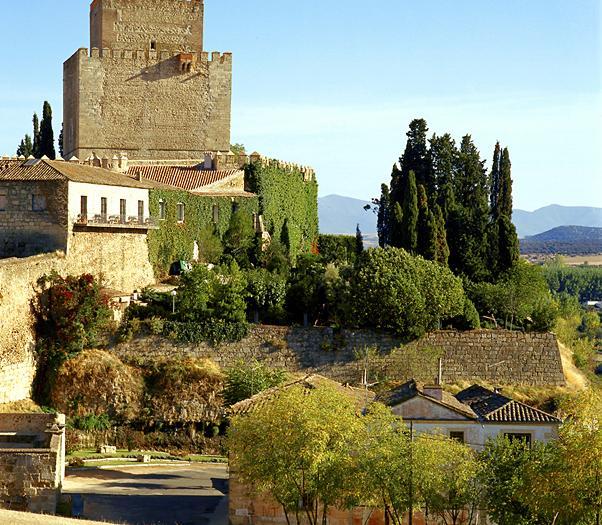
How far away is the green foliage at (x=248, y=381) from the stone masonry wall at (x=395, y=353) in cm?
130

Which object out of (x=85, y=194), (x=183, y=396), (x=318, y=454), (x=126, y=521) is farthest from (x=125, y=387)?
(x=318, y=454)

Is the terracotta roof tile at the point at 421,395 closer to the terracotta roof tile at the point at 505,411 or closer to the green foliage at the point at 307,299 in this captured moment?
the terracotta roof tile at the point at 505,411

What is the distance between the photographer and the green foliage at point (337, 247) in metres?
67.4

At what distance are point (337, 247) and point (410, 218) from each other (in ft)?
36.2

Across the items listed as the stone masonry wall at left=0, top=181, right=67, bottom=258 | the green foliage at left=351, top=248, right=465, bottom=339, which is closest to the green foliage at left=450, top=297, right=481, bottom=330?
the green foliage at left=351, top=248, right=465, bottom=339

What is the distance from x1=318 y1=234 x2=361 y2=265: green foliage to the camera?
67375mm

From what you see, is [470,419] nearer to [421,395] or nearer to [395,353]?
[421,395]

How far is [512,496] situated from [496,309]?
24.4 metres

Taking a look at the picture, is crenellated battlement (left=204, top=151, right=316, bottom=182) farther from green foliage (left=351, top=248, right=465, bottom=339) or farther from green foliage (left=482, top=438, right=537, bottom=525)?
green foliage (left=482, top=438, right=537, bottom=525)

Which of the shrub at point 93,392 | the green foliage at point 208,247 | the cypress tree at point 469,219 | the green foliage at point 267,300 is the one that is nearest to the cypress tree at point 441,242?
the cypress tree at point 469,219

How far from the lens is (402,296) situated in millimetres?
53469

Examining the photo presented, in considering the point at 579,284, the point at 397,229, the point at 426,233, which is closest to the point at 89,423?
the point at 397,229

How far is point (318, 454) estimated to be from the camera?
1425 inches

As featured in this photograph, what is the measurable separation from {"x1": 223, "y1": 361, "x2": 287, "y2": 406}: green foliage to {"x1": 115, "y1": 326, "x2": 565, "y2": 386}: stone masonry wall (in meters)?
1.30
